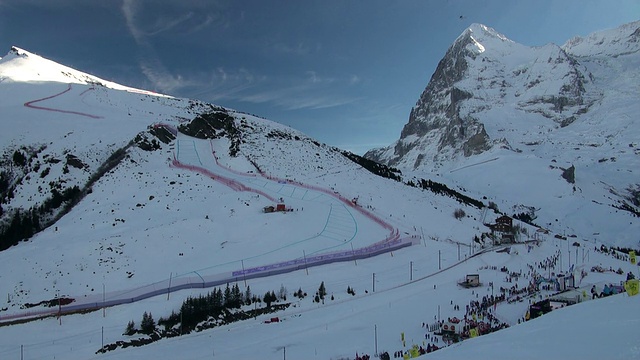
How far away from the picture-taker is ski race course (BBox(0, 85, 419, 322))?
2570cm

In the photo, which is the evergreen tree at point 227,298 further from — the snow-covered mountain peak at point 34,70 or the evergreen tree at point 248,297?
the snow-covered mountain peak at point 34,70

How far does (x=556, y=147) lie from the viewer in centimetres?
14275

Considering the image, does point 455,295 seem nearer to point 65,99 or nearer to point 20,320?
point 20,320

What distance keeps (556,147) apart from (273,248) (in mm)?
138600

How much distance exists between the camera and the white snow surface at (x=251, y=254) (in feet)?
65.2

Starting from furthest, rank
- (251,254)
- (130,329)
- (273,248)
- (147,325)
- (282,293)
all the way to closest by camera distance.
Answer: (273,248)
(251,254)
(282,293)
(147,325)
(130,329)

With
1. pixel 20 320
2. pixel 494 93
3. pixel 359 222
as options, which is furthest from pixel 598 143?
pixel 20 320

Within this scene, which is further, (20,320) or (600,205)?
(600,205)

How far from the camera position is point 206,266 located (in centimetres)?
2967

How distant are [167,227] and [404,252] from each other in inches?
802

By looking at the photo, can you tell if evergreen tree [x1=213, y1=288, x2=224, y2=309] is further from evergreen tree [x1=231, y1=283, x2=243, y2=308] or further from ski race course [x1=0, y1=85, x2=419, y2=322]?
ski race course [x1=0, y1=85, x2=419, y2=322]

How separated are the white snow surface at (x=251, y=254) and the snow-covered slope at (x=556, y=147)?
112ft

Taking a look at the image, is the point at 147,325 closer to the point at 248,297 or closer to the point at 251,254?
the point at 248,297

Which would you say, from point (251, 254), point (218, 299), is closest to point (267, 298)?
point (218, 299)
